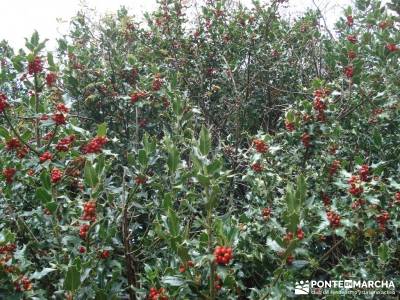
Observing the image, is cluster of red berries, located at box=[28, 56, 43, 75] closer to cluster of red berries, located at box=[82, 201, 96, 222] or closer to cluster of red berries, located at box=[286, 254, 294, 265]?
cluster of red berries, located at box=[82, 201, 96, 222]

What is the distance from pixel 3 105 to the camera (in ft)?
10.2

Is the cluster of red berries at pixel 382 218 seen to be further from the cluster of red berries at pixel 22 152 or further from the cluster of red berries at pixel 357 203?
the cluster of red berries at pixel 22 152

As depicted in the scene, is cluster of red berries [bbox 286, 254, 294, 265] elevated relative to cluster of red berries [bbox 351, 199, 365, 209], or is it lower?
lower

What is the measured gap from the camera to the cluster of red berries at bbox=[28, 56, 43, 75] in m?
3.29

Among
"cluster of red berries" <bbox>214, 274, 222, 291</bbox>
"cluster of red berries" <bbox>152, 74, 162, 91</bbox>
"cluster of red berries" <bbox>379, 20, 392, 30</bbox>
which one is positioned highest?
"cluster of red berries" <bbox>379, 20, 392, 30</bbox>

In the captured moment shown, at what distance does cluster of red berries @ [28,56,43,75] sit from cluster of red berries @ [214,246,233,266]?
207cm

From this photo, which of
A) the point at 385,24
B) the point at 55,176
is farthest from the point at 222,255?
the point at 385,24

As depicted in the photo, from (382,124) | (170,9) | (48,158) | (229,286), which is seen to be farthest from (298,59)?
(229,286)

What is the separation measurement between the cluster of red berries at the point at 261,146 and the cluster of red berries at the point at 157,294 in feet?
5.32

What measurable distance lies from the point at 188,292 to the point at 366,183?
4.55 ft

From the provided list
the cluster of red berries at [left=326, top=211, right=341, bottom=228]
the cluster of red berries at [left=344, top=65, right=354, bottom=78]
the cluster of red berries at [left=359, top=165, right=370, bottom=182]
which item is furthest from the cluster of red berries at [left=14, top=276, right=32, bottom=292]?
the cluster of red berries at [left=344, top=65, right=354, bottom=78]

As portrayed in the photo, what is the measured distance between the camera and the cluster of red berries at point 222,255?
6.77 feet

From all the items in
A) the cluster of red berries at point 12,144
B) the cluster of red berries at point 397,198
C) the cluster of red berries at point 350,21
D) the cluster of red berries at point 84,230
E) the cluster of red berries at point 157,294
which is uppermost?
the cluster of red berries at point 350,21

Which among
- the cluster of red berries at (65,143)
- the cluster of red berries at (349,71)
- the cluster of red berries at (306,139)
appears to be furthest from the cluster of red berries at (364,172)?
the cluster of red berries at (65,143)
